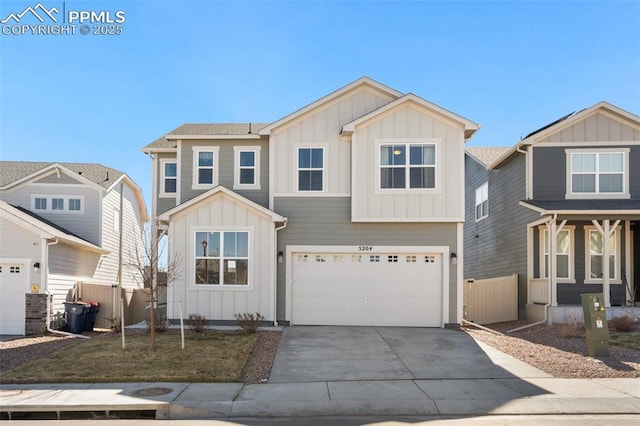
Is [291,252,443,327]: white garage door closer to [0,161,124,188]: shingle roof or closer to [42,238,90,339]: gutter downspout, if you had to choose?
[42,238,90,339]: gutter downspout

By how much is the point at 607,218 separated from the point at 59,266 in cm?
1817

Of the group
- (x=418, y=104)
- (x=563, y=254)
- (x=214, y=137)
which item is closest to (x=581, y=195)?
(x=563, y=254)

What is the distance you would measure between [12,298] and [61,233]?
2650 millimetres

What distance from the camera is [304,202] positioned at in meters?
17.0

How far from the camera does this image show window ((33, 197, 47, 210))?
2238cm

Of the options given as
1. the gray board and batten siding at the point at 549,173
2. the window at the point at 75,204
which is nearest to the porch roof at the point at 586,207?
the gray board and batten siding at the point at 549,173

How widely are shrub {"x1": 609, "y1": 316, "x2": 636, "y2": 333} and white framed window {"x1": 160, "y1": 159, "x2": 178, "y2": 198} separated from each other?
48.8 feet

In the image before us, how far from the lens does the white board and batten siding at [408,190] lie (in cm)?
1647

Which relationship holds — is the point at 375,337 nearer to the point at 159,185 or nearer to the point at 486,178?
the point at 159,185

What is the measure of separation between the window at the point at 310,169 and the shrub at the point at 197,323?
510 cm

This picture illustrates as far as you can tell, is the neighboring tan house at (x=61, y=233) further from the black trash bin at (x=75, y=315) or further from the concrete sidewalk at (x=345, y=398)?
the concrete sidewalk at (x=345, y=398)

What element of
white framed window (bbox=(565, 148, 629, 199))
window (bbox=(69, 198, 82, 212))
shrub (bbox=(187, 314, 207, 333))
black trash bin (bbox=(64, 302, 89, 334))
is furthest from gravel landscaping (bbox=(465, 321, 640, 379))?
window (bbox=(69, 198, 82, 212))

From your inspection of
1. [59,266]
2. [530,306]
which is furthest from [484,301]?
[59,266]

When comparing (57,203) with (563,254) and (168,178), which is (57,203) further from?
(563,254)
